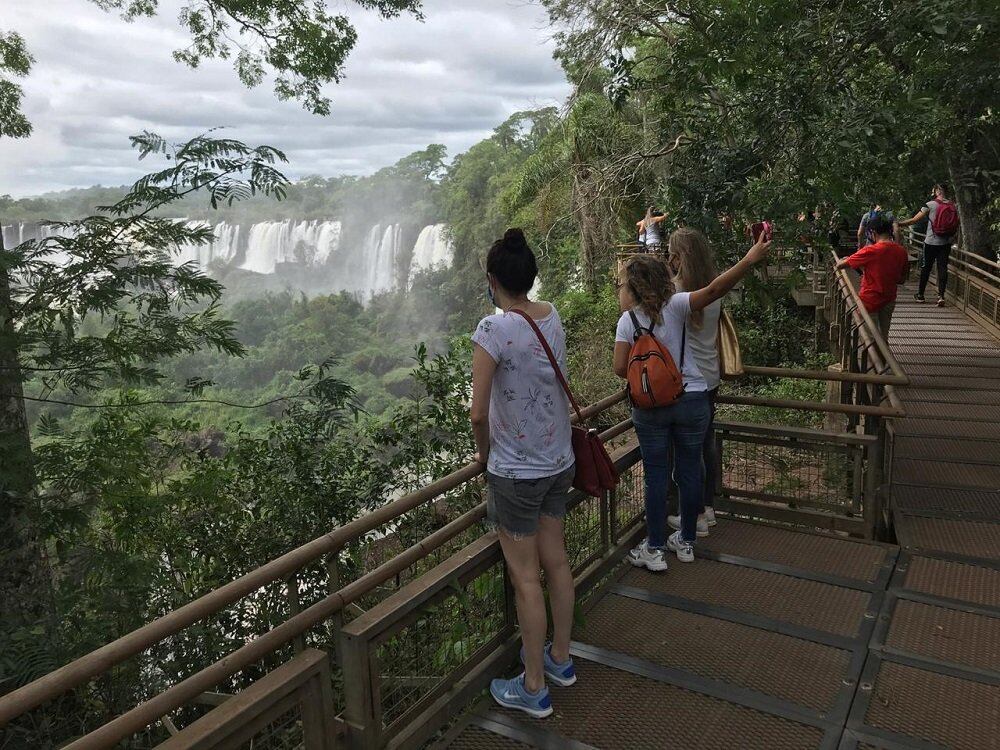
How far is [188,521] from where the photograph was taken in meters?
5.86

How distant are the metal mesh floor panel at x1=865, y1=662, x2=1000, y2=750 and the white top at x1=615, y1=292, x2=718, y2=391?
1.42 metres

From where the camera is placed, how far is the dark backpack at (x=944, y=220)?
9.85m

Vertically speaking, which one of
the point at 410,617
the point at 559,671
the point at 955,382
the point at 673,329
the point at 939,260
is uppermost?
the point at 939,260

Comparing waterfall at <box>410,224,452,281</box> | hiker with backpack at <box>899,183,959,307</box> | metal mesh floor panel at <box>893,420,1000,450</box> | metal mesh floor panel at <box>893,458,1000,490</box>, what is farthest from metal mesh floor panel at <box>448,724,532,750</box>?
waterfall at <box>410,224,452,281</box>

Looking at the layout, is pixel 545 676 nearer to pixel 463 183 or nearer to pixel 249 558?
pixel 249 558

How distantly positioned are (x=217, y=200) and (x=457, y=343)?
381 centimetres

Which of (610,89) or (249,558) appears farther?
(610,89)

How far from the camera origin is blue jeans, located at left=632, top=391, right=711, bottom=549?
3.44 meters

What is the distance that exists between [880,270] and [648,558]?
164 inches

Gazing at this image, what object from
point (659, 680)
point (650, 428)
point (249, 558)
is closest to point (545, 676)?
point (659, 680)

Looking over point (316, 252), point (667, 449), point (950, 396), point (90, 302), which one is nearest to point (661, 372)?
point (667, 449)

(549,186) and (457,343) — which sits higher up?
(549,186)

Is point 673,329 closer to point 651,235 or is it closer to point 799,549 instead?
Result: point 799,549

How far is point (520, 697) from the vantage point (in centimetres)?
264
